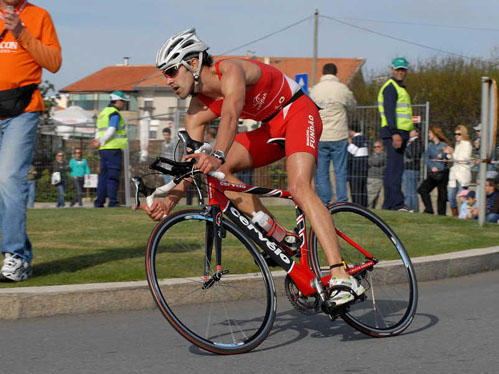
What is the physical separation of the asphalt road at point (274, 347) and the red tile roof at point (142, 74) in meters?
69.8

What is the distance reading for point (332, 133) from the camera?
1162cm

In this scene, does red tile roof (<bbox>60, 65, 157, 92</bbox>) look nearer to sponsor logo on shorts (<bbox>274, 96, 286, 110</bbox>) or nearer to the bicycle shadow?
the bicycle shadow

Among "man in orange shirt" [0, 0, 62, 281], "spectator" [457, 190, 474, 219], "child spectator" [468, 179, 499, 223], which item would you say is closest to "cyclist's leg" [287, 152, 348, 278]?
"man in orange shirt" [0, 0, 62, 281]

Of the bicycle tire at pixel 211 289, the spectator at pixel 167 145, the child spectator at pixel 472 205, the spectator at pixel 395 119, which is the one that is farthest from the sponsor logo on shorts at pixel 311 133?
the spectator at pixel 167 145

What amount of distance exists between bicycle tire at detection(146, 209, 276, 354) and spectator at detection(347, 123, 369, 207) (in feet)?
31.8

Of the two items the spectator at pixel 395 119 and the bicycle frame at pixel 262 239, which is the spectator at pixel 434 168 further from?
the bicycle frame at pixel 262 239

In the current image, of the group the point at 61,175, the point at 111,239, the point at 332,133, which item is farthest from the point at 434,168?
the point at 61,175

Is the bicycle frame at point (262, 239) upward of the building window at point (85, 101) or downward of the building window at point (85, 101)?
downward

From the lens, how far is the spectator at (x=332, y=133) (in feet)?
38.2

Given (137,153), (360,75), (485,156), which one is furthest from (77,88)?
(485,156)

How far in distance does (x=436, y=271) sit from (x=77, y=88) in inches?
3741

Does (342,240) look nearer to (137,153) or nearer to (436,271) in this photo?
(436,271)

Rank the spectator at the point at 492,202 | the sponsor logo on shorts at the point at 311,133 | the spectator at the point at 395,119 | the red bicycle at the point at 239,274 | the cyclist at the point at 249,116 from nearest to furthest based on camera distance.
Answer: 1. the red bicycle at the point at 239,274
2. the cyclist at the point at 249,116
3. the sponsor logo on shorts at the point at 311,133
4. the spectator at the point at 395,119
5. the spectator at the point at 492,202

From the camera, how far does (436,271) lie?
7723 mm
